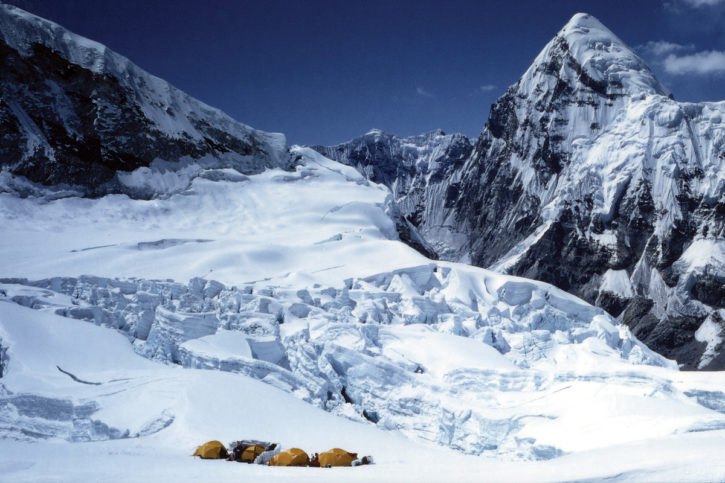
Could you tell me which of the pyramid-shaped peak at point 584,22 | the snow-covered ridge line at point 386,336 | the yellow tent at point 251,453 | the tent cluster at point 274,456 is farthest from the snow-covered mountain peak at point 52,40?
the pyramid-shaped peak at point 584,22

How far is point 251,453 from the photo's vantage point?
13750 millimetres

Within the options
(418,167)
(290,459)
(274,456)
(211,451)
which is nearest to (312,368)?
(211,451)

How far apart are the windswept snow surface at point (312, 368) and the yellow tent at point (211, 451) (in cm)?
59

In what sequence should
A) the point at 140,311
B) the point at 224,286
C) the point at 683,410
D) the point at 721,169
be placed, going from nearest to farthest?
1. the point at 683,410
2. the point at 140,311
3. the point at 224,286
4. the point at 721,169

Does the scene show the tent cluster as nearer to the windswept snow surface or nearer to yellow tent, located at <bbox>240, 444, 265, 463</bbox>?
yellow tent, located at <bbox>240, 444, 265, 463</bbox>

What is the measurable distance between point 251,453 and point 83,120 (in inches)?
2052

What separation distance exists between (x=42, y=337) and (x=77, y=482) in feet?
44.7

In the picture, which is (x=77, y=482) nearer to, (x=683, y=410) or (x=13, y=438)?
(x=13, y=438)

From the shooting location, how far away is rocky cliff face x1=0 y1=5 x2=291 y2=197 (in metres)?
51.3

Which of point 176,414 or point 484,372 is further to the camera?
point 484,372

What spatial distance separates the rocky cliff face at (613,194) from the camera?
88.9 metres

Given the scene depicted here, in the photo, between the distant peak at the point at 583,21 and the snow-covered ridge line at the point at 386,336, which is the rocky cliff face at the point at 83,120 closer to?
the snow-covered ridge line at the point at 386,336

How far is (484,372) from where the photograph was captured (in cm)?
2425

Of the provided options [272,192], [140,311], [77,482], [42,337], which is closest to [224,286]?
[140,311]
